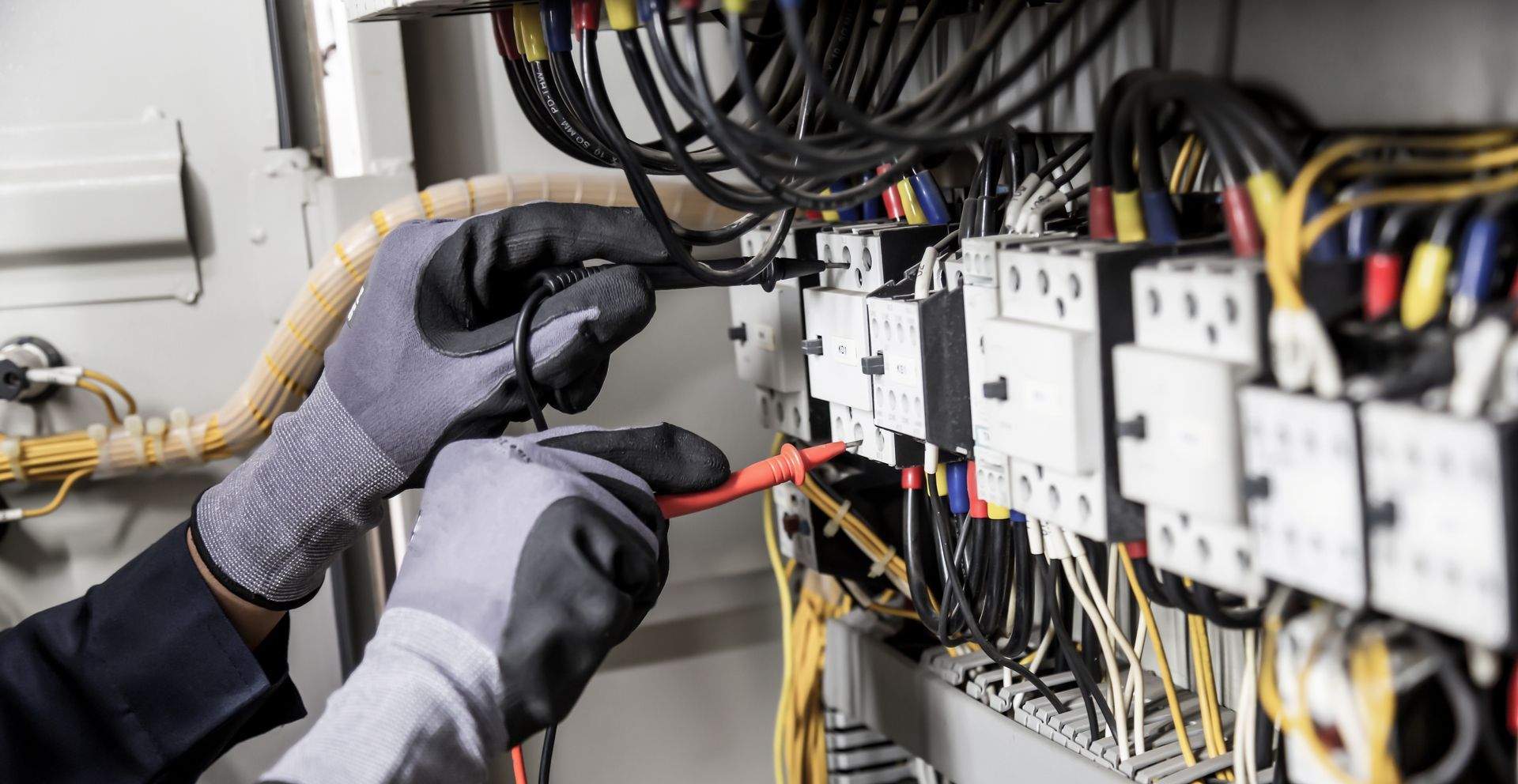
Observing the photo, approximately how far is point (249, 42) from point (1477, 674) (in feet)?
4.29

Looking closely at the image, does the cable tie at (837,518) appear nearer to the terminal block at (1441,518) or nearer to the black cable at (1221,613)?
the black cable at (1221,613)

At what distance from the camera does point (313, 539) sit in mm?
988

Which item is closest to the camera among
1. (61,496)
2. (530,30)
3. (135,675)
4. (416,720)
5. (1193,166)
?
(416,720)

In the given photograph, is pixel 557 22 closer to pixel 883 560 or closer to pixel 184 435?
pixel 883 560

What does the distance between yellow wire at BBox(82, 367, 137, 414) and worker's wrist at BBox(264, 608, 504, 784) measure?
0.74m

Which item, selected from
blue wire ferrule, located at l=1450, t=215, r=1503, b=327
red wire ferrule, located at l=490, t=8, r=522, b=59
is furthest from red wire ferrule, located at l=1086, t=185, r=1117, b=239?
red wire ferrule, located at l=490, t=8, r=522, b=59

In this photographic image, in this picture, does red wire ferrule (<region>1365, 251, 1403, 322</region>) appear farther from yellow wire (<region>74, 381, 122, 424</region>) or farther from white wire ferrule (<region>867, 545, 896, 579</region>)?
yellow wire (<region>74, 381, 122, 424</region>)

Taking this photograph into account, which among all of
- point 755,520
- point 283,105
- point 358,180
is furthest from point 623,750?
point 283,105

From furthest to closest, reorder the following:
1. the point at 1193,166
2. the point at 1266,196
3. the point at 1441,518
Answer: the point at 1193,166 → the point at 1266,196 → the point at 1441,518

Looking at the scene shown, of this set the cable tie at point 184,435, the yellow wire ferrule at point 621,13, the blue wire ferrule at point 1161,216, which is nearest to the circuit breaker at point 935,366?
the blue wire ferrule at point 1161,216

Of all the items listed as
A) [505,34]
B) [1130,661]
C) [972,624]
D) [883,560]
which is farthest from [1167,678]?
[505,34]

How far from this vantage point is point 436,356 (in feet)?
2.95

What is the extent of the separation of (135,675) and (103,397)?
40cm

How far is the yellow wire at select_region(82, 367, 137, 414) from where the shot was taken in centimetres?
128
